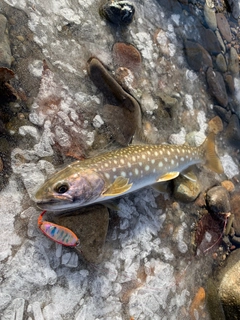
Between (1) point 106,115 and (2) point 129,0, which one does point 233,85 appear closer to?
(2) point 129,0

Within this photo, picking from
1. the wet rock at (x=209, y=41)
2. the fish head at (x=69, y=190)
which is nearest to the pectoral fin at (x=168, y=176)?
the fish head at (x=69, y=190)

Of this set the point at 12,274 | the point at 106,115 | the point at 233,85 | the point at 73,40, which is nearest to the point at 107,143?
the point at 106,115

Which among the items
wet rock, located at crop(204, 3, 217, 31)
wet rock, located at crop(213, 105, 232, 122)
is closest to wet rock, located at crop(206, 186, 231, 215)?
wet rock, located at crop(213, 105, 232, 122)

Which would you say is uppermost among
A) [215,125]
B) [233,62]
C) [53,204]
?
[233,62]

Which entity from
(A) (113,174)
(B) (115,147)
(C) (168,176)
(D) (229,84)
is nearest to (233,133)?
(D) (229,84)

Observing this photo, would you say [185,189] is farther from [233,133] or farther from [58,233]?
[58,233]

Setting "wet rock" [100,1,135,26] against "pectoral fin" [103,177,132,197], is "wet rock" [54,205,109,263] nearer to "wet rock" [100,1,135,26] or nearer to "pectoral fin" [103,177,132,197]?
"pectoral fin" [103,177,132,197]

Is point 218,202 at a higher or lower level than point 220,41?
lower
